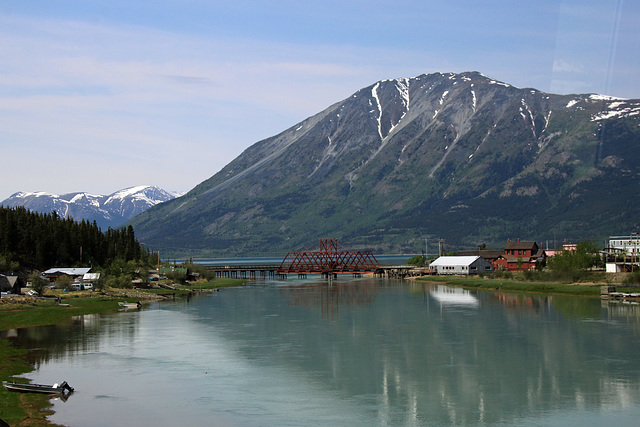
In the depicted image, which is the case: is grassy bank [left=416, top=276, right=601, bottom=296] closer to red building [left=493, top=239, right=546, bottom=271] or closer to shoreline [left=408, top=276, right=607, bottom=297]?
shoreline [left=408, top=276, right=607, bottom=297]

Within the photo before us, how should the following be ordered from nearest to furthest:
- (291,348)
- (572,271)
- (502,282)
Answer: (291,348) → (572,271) → (502,282)

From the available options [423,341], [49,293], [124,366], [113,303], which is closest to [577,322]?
[423,341]

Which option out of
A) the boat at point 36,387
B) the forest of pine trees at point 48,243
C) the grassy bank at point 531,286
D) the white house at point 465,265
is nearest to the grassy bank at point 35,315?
the boat at point 36,387

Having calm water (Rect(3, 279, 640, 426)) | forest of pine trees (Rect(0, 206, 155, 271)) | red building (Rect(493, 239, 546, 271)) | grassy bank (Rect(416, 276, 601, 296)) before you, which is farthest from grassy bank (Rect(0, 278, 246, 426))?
red building (Rect(493, 239, 546, 271))

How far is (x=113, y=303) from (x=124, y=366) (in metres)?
51.1

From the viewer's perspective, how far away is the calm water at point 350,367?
128 feet

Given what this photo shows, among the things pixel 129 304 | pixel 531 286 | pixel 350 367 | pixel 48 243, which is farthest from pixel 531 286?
pixel 48 243

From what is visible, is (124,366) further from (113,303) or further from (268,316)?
(113,303)

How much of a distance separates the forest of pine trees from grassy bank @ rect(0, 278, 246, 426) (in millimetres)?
20768

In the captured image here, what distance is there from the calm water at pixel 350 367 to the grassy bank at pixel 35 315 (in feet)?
5.22

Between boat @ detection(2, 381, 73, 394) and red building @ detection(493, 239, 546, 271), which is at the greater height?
red building @ detection(493, 239, 546, 271)

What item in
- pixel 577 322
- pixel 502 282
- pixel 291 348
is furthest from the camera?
pixel 502 282

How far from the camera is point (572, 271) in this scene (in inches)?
4902

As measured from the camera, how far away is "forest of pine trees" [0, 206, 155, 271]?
5359 inches
